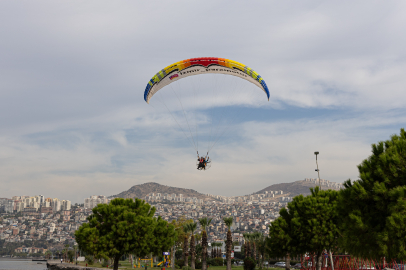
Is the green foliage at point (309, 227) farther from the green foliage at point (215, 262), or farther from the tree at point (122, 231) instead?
the green foliage at point (215, 262)

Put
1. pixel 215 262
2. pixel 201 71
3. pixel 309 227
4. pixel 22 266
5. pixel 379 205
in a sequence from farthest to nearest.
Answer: pixel 22 266 < pixel 215 262 < pixel 201 71 < pixel 309 227 < pixel 379 205

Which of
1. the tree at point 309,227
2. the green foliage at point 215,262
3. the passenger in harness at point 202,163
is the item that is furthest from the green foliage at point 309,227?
the green foliage at point 215,262

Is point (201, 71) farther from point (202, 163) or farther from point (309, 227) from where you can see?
point (309, 227)

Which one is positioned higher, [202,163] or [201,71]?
[201,71]

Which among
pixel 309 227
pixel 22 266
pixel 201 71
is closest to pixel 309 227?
pixel 309 227

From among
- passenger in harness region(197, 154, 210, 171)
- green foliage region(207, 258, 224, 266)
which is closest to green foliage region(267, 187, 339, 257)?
passenger in harness region(197, 154, 210, 171)
